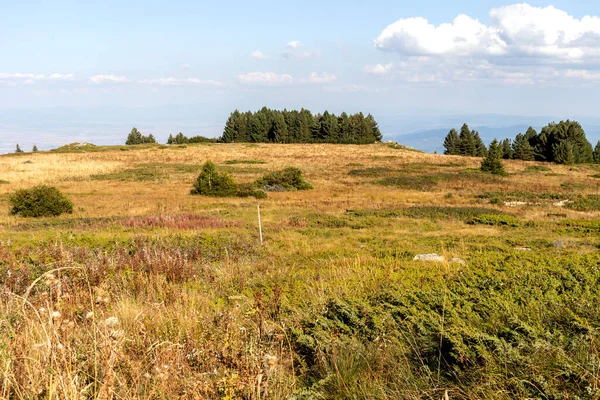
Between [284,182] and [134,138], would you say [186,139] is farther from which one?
[284,182]

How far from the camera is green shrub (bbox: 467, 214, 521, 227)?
19.8 metres

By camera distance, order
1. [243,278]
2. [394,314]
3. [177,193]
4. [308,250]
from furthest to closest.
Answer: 1. [177,193]
2. [308,250]
3. [243,278]
4. [394,314]

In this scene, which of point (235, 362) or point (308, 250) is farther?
point (308, 250)

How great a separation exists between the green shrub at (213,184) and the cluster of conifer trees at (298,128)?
67202mm

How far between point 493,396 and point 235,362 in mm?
1611

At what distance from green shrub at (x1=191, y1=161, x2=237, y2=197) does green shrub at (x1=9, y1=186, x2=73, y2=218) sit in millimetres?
8928

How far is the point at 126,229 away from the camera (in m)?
15.7

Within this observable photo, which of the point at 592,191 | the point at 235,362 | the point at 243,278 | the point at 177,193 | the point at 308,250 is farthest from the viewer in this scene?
the point at 592,191

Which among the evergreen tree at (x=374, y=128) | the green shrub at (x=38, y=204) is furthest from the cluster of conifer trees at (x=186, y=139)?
the green shrub at (x=38, y=204)

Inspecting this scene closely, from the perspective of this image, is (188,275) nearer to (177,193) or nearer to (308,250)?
(308,250)

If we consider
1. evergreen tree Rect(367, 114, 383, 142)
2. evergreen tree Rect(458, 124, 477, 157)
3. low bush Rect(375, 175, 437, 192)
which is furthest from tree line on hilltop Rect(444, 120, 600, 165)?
low bush Rect(375, 175, 437, 192)

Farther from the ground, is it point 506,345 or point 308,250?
point 506,345

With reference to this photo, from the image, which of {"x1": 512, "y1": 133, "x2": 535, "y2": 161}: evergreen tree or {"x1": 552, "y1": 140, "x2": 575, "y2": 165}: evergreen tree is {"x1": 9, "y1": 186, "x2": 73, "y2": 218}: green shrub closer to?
{"x1": 552, "y1": 140, "x2": 575, "y2": 165}: evergreen tree

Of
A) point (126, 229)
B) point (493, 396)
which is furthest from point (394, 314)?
point (126, 229)
